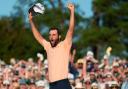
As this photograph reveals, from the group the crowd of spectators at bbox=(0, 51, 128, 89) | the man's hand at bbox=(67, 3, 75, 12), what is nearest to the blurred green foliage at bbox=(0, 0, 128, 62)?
the crowd of spectators at bbox=(0, 51, 128, 89)

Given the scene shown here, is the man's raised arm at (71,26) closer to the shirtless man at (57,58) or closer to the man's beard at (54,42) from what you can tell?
the shirtless man at (57,58)

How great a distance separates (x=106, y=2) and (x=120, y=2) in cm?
110

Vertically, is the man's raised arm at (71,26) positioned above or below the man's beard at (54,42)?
above

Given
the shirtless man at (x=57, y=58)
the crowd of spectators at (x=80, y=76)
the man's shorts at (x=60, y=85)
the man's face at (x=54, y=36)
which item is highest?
the man's face at (x=54, y=36)

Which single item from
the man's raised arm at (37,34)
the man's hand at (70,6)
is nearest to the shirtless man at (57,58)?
the man's raised arm at (37,34)

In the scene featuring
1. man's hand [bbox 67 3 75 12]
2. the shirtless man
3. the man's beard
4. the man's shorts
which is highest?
man's hand [bbox 67 3 75 12]

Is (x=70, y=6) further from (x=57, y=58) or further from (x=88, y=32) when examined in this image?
(x=88, y=32)

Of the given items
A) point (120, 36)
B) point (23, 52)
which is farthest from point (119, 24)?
point (23, 52)

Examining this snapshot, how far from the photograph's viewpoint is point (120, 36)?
153 feet

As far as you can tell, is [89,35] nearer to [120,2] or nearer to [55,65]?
[120,2]

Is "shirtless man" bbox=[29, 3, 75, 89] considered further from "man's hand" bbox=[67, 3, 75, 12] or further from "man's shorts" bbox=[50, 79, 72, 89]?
"man's hand" bbox=[67, 3, 75, 12]

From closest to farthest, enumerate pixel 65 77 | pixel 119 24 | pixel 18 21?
pixel 65 77, pixel 119 24, pixel 18 21

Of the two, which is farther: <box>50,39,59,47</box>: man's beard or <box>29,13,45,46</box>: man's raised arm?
<box>29,13,45,46</box>: man's raised arm

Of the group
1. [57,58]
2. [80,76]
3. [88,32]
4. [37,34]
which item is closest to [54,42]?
[57,58]
